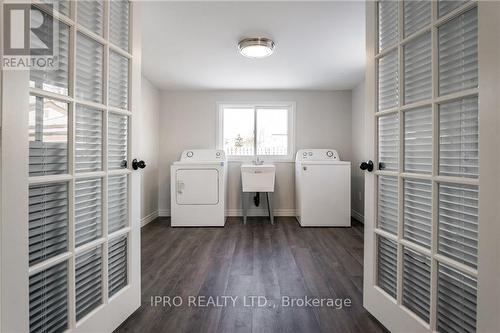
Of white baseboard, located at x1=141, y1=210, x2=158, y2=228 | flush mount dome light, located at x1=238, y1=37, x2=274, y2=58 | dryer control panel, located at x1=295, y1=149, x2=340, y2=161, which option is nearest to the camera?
flush mount dome light, located at x1=238, y1=37, x2=274, y2=58

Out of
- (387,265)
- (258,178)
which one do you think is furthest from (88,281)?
(258,178)

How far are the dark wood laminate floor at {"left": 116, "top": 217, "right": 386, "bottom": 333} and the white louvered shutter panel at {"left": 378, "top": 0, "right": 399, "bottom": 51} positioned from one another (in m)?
1.51

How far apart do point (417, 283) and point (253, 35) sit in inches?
83.5

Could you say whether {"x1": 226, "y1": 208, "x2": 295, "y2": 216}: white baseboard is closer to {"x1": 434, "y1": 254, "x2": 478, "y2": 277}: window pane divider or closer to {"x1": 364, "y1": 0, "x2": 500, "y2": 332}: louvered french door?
{"x1": 364, "y1": 0, "x2": 500, "y2": 332}: louvered french door

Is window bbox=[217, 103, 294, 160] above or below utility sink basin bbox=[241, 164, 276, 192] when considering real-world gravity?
above

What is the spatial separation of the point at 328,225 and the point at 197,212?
177 centimetres

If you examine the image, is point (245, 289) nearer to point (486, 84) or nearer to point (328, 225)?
point (486, 84)

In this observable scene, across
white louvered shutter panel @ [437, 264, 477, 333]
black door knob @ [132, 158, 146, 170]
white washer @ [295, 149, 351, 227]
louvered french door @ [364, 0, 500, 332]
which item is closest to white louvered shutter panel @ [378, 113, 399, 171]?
louvered french door @ [364, 0, 500, 332]

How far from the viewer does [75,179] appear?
1041 mm

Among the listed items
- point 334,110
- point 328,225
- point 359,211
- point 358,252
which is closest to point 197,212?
point 328,225

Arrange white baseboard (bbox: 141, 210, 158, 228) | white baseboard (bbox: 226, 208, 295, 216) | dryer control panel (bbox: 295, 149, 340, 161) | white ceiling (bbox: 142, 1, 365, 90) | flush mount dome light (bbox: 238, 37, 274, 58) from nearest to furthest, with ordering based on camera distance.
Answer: white ceiling (bbox: 142, 1, 365, 90) → flush mount dome light (bbox: 238, 37, 274, 58) → white baseboard (bbox: 141, 210, 158, 228) → dryer control panel (bbox: 295, 149, 340, 161) → white baseboard (bbox: 226, 208, 295, 216)

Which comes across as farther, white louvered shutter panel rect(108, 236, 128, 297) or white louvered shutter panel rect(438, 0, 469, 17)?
white louvered shutter panel rect(108, 236, 128, 297)

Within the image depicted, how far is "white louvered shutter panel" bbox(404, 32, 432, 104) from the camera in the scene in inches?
41.6

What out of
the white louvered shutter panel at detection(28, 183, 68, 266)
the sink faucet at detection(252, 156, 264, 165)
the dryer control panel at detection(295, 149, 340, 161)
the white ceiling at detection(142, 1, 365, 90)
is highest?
the white ceiling at detection(142, 1, 365, 90)
